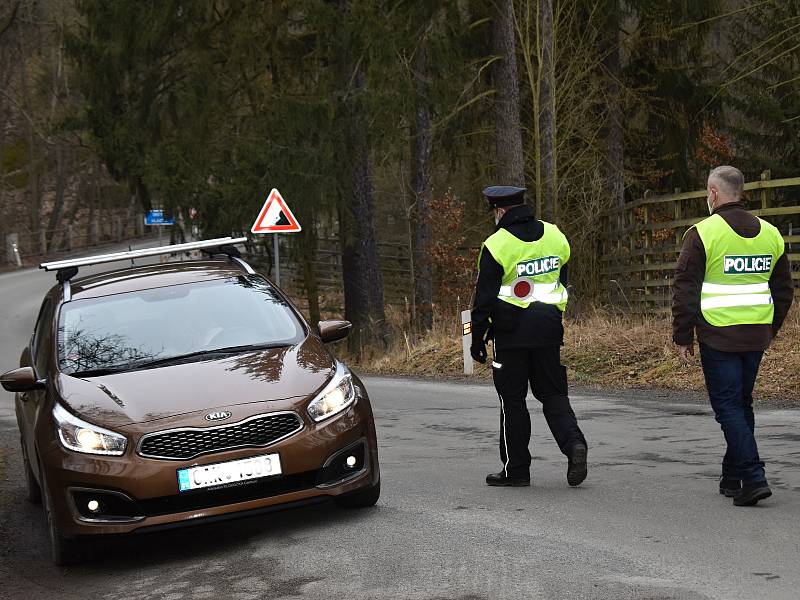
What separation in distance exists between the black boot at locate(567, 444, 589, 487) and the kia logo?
2.22 m

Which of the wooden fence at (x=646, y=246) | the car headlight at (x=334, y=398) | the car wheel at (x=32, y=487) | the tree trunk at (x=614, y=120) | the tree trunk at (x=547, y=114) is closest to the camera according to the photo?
the car headlight at (x=334, y=398)

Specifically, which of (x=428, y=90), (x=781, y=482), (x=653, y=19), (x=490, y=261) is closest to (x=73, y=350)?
(x=490, y=261)

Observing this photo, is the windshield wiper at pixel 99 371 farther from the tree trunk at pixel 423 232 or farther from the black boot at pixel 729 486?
the tree trunk at pixel 423 232

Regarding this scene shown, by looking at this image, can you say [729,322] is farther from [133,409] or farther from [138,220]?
[138,220]

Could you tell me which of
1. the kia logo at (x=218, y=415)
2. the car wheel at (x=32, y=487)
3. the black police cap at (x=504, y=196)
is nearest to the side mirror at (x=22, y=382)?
the kia logo at (x=218, y=415)

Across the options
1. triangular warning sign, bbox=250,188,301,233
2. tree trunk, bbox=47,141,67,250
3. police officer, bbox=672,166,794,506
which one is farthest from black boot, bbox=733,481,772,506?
tree trunk, bbox=47,141,67,250

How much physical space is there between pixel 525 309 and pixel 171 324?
2.16 metres

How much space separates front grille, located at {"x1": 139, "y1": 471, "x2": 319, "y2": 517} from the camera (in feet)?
22.2

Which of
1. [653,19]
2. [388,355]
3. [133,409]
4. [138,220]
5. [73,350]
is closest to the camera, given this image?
[133,409]

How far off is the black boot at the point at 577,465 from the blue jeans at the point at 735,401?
0.90 metres

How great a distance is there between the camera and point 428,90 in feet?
78.5

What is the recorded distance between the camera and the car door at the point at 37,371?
7777 millimetres

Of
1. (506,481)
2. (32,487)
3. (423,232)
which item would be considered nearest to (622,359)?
(506,481)

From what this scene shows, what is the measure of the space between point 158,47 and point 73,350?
59.7ft
